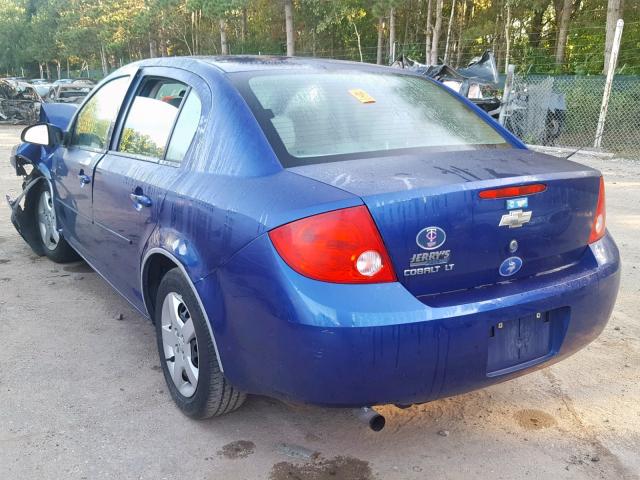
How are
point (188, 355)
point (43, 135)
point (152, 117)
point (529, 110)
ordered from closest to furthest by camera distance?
point (188, 355)
point (152, 117)
point (43, 135)
point (529, 110)

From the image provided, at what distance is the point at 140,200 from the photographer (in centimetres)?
291

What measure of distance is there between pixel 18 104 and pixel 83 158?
19841mm

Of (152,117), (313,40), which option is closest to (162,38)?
(313,40)

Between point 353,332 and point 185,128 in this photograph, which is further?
point 185,128

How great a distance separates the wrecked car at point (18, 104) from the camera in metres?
20.9

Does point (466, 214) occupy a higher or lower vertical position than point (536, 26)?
lower

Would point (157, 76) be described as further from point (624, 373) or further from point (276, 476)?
point (624, 373)

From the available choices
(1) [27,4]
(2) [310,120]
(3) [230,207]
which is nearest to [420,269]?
(3) [230,207]

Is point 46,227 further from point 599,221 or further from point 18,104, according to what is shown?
point 18,104

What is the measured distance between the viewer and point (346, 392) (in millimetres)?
2043

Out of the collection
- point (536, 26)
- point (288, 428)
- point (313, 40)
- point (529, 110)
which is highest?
point (536, 26)

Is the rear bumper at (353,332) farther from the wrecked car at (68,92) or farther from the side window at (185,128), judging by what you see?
the wrecked car at (68,92)

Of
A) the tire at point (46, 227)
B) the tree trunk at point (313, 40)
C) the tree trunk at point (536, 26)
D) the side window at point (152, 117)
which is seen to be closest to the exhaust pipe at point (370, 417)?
the side window at point (152, 117)

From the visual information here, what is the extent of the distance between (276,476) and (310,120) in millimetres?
1507
